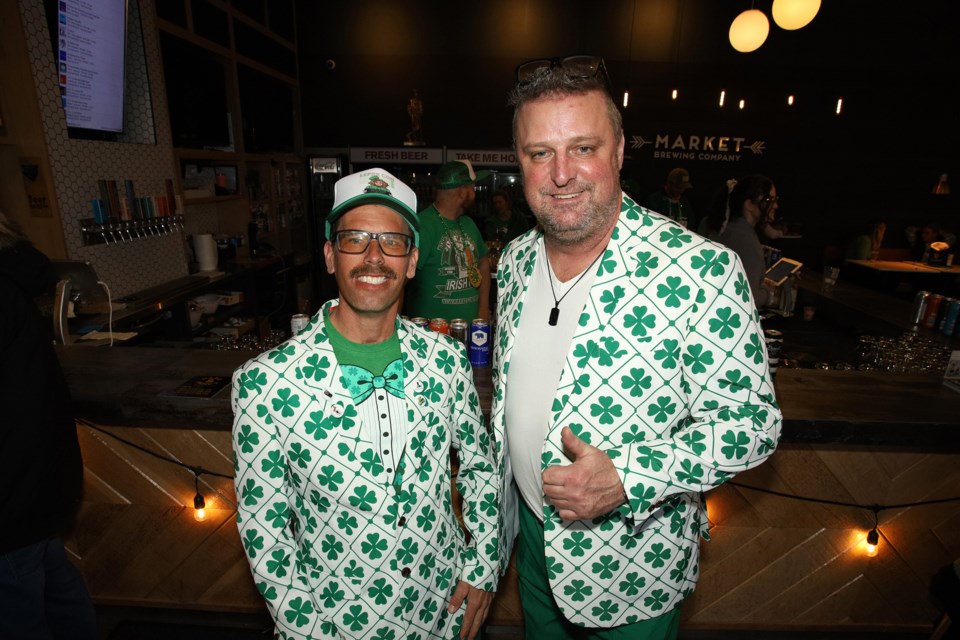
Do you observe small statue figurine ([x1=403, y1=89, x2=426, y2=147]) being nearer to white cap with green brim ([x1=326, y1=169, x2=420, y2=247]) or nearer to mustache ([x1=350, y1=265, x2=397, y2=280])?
white cap with green brim ([x1=326, y1=169, x2=420, y2=247])

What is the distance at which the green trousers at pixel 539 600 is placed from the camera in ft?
5.07

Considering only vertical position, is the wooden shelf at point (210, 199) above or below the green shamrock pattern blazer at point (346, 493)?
above

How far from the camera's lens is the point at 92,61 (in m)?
3.71

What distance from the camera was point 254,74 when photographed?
6.64 metres

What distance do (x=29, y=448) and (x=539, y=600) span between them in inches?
67.4

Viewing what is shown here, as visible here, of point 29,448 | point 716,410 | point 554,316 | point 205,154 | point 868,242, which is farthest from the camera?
point 868,242

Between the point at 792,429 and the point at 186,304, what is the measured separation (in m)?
4.66

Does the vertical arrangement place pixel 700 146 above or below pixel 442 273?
above

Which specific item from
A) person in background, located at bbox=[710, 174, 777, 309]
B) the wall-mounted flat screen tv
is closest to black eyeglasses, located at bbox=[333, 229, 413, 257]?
person in background, located at bbox=[710, 174, 777, 309]

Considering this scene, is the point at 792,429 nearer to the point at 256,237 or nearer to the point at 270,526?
the point at 270,526

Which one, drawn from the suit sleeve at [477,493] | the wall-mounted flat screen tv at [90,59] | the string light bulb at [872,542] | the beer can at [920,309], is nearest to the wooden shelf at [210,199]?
the wall-mounted flat screen tv at [90,59]

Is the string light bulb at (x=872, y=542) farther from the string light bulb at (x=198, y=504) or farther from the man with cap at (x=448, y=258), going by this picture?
the string light bulb at (x=198, y=504)

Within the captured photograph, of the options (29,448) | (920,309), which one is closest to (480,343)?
(29,448)

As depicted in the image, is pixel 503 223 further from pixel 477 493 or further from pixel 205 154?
pixel 477 493
